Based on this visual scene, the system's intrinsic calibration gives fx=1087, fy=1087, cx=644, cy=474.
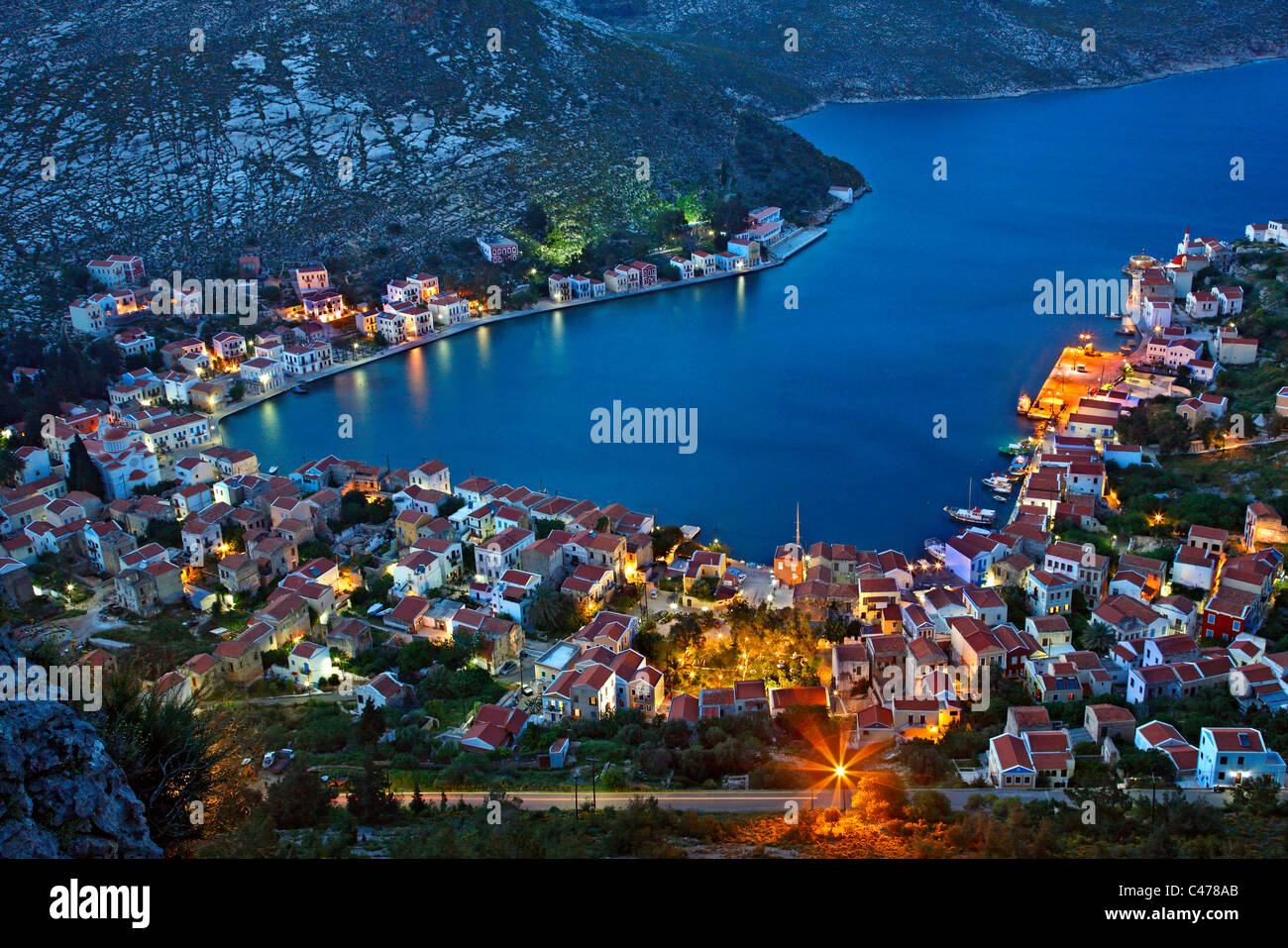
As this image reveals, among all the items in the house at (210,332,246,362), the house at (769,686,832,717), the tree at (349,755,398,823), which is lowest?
the house at (769,686,832,717)

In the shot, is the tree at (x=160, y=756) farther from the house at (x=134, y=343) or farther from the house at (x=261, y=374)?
the house at (x=134, y=343)

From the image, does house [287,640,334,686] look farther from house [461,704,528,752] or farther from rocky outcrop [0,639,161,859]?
rocky outcrop [0,639,161,859]

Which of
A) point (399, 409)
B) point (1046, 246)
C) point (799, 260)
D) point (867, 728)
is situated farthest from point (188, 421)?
point (1046, 246)

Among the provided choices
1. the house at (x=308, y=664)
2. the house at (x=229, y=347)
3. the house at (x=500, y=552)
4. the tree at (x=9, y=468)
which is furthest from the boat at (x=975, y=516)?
the house at (x=229, y=347)

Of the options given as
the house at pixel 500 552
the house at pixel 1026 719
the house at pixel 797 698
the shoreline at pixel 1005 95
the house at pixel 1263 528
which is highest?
the shoreline at pixel 1005 95

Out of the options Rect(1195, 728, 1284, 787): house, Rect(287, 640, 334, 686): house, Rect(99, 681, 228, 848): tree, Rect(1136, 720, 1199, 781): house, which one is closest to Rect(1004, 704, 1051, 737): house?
Rect(1136, 720, 1199, 781): house

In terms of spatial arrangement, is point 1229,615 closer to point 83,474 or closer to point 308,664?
point 308,664
